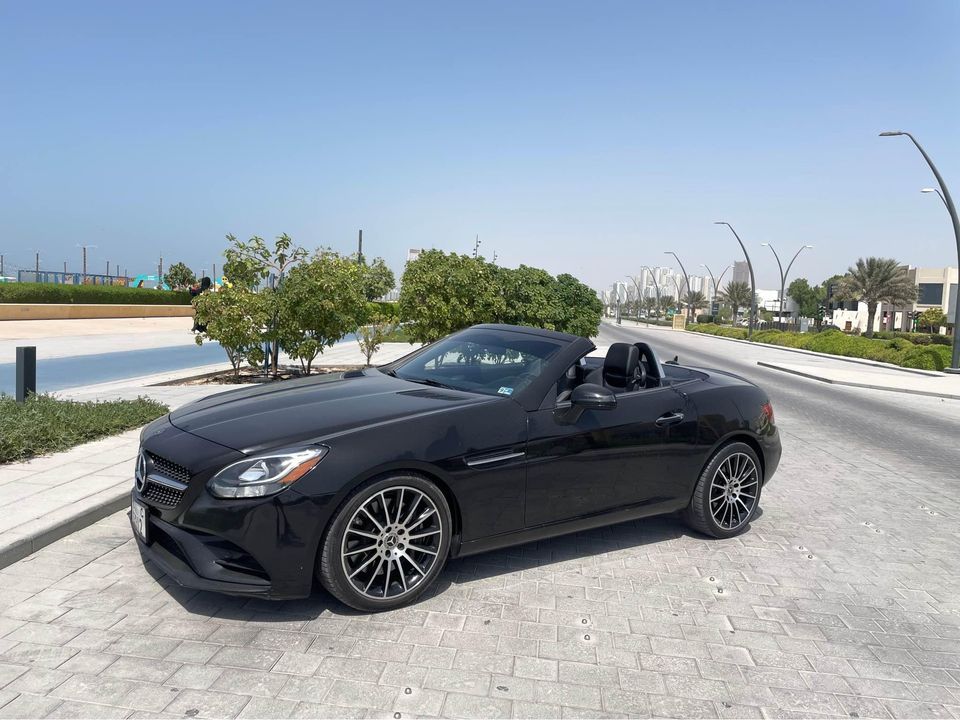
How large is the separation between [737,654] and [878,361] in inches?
Result: 1234

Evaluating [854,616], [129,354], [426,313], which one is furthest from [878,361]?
[854,616]

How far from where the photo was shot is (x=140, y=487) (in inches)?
152

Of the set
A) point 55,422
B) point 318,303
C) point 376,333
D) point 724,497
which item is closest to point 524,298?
point 376,333

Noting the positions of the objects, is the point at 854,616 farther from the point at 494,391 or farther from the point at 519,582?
the point at 494,391

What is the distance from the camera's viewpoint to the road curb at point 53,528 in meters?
4.27

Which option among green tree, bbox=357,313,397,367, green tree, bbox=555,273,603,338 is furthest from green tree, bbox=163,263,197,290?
green tree, bbox=357,313,397,367

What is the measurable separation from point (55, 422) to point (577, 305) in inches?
1093

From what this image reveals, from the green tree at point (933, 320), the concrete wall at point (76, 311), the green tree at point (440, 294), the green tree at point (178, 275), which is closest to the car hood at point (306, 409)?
the green tree at point (440, 294)

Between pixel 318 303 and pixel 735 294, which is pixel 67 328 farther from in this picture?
pixel 735 294

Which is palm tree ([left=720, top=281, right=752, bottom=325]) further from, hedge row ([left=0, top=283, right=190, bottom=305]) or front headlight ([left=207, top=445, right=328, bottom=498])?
front headlight ([left=207, top=445, right=328, bottom=498])

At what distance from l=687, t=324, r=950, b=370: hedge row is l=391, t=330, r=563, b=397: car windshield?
26110 millimetres

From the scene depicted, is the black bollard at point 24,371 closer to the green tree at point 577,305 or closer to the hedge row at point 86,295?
the green tree at point 577,305

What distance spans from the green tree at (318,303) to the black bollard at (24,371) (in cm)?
489

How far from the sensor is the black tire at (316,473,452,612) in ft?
11.5
